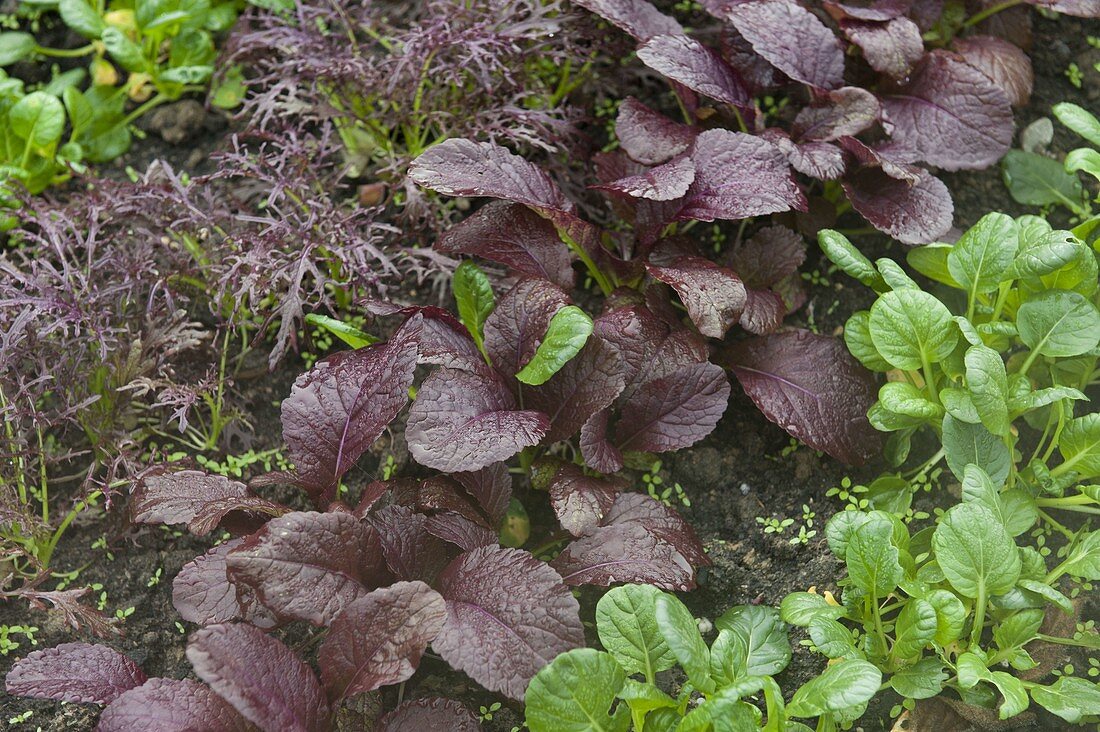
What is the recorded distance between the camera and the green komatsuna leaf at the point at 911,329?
A: 1593 millimetres

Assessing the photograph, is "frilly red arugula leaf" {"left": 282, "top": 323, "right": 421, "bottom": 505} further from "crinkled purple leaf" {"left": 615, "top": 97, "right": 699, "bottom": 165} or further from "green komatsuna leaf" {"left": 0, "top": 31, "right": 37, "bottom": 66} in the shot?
"green komatsuna leaf" {"left": 0, "top": 31, "right": 37, "bottom": 66}

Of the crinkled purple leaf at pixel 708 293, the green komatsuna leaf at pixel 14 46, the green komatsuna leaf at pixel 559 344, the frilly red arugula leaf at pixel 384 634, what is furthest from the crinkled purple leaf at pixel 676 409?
the green komatsuna leaf at pixel 14 46

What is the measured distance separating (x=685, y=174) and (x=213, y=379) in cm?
96

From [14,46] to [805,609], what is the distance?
7.44ft

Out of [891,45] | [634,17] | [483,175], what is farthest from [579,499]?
[891,45]

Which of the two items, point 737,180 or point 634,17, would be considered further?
point 634,17

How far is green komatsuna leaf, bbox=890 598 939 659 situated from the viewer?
1405 millimetres

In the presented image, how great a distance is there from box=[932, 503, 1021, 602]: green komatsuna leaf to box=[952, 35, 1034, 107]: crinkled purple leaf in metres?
1.09

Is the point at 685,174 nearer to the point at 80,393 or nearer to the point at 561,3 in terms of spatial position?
the point at 561,3

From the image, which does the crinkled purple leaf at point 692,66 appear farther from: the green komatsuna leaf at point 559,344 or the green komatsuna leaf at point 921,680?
the green komatsuna leaf at point 921,680

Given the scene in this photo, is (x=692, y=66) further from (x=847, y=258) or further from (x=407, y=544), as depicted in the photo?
(x=407, y=544)

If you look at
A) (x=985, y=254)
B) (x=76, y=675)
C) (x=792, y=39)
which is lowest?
(x=76, y=675)

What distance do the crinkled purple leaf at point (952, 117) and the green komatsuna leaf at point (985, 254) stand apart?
1.13 feet

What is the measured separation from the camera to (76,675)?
4.80 feet
